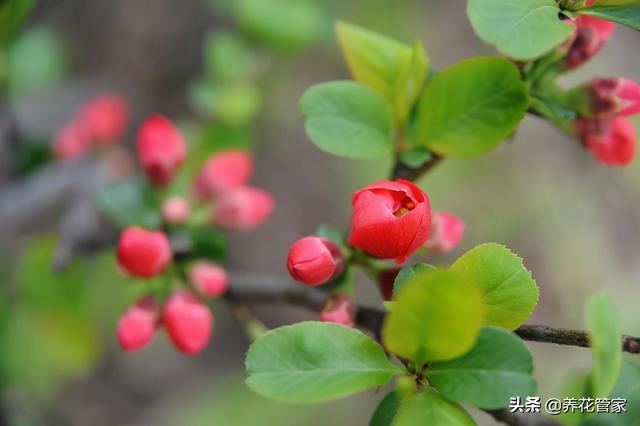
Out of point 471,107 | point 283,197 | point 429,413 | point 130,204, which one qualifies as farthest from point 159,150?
point 283,197

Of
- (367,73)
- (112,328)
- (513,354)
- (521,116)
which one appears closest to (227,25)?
(112,328)

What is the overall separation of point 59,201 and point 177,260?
0.52 m

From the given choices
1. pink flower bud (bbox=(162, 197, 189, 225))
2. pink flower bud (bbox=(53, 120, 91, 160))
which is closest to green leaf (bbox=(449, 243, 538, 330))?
pink flower bud (bbox=(162, 197, 189, 225))

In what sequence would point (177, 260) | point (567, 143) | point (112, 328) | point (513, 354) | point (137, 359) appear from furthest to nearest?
point (567, 143), point (137, 359), point (112, 328), point (177, 260), point (513, 354)

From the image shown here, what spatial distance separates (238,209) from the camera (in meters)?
0.98

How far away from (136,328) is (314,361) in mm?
369

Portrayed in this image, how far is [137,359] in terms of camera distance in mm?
2084

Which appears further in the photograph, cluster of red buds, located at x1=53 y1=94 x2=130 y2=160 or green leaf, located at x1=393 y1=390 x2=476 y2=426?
cluster of red buds, located at x1=53 y1=94 x2=130 y2=160

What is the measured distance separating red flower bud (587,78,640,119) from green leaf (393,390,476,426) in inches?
12.5

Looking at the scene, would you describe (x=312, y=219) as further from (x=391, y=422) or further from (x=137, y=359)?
(x=391, y=422)

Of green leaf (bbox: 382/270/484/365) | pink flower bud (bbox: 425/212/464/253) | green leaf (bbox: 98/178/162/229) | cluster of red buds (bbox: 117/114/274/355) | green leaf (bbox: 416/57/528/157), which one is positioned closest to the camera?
green leaf (bbox: 382/270/484/365)

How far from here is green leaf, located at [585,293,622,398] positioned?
462 mm

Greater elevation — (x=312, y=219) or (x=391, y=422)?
(x=391, y=422)

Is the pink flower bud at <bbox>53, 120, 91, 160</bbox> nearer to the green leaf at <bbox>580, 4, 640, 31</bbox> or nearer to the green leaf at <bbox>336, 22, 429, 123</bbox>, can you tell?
the green leaf at <bbox>336, 22, 429, 123</bbox>
